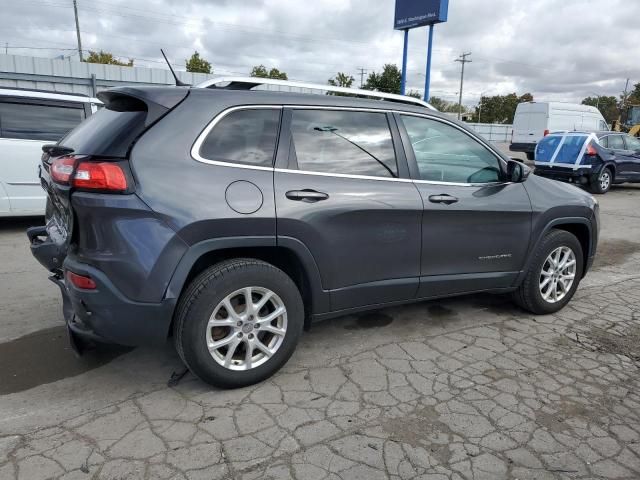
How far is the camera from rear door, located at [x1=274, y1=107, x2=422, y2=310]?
3.05 m

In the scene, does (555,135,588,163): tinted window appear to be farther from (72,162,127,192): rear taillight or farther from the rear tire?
(72,162,127,192): rear taillight

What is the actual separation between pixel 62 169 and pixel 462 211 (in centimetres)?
263

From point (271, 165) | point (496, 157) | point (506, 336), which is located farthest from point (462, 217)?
point (271, 165)

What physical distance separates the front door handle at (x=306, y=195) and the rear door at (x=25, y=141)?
5346mm

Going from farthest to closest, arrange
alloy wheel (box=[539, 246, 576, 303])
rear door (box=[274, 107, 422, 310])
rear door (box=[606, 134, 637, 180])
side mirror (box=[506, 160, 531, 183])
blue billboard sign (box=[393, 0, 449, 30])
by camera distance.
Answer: blue billboard sign (box=[393, 0, 449, 30]) → rear door (box=[606, 134, 637, 180]) → alloy wheel (box=[539, 246, 576, 303]) → side mirror (box=[506, 160, 531, 183]) → rear door (box=[274, 107, 422, 310])

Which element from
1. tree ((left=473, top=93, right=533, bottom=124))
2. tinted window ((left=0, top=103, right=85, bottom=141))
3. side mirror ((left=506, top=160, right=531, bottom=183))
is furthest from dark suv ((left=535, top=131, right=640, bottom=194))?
tree ((left=473, top=93, right=533, bottom=124))

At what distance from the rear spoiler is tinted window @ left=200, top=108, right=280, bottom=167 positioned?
0.27m

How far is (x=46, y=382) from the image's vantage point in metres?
3.08

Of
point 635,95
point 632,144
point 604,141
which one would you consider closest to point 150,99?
point 604,141

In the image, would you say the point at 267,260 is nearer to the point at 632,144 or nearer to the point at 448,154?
the point at 448,154

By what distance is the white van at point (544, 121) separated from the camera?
69.0 feet

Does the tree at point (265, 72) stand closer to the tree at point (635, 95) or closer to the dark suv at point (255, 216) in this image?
the dark suv at point (255, 216)

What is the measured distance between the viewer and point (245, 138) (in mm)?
2959

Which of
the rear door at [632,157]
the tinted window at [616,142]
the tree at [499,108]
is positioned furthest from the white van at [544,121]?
the tree at [499,108]
